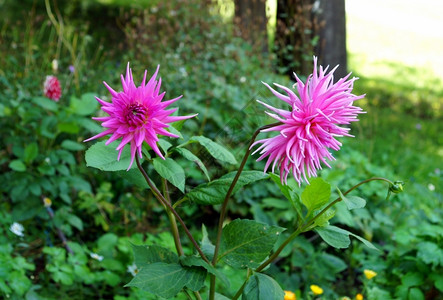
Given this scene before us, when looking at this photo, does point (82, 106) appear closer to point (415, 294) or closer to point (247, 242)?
point (247, 242)

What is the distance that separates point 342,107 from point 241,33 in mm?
3593

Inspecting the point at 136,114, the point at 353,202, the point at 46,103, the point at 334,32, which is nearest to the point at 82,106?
the point at 46,103

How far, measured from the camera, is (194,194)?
1315 millimetres

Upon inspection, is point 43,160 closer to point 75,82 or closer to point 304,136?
point 75,82

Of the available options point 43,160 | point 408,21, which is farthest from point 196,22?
point 408,21

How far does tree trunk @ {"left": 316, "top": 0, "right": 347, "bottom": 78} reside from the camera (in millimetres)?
5000

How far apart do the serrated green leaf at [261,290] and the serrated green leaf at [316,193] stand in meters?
0.22

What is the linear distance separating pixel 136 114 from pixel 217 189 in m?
0.36

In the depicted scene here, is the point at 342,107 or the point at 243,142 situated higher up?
the point at 342,107

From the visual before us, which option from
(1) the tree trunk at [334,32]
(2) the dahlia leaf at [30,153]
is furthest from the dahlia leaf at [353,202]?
(1) the tree trunk at [334,32]

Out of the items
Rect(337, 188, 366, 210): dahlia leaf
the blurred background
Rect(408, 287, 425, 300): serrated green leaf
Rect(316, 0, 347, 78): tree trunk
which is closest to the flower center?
Rect(337, 188, 366, 210): dahlia leaf

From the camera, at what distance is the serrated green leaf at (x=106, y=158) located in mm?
1162

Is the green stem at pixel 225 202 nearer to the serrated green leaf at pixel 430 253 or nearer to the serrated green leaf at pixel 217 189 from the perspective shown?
the serrated green leaf at pixel 217 189

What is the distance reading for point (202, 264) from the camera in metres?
1.27
